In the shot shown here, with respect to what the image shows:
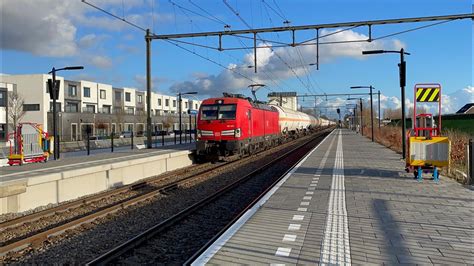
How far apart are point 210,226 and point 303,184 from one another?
403 cm

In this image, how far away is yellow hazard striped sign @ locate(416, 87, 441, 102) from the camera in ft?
43.6

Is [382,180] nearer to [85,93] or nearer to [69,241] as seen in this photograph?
[69,241]

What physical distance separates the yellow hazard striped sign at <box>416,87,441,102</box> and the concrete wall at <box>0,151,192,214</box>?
1030cm

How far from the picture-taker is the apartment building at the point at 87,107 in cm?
6184

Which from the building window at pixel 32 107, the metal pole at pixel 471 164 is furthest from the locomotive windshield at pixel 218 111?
the building window at pixel 32 107

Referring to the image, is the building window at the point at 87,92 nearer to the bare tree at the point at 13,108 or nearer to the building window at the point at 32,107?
the building window at the point at 32,107

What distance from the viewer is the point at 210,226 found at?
8.65 m

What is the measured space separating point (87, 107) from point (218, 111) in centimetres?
6499

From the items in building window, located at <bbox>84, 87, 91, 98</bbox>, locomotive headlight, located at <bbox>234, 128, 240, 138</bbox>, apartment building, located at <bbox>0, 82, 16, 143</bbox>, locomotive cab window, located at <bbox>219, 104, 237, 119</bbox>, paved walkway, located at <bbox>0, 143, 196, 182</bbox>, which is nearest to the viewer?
paved walkway, located at <bbox>0, 143, 196, 182</bbox>

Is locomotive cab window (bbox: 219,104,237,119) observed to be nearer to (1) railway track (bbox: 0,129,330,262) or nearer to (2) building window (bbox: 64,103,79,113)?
(1) railway track (bbox: 0,129,330,262)

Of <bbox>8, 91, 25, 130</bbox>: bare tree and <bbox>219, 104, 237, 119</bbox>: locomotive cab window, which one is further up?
<bbox>8, 91, 25, 130</bbox>: bare tree

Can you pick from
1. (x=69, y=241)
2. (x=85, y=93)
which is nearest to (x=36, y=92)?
(x=85, y=93)

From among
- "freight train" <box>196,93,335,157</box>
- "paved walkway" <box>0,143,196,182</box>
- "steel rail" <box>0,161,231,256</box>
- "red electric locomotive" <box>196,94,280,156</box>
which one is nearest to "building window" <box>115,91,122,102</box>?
"freight train" <box>196,93,335,157</box>

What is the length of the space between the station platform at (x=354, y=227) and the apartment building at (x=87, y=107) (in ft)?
122
